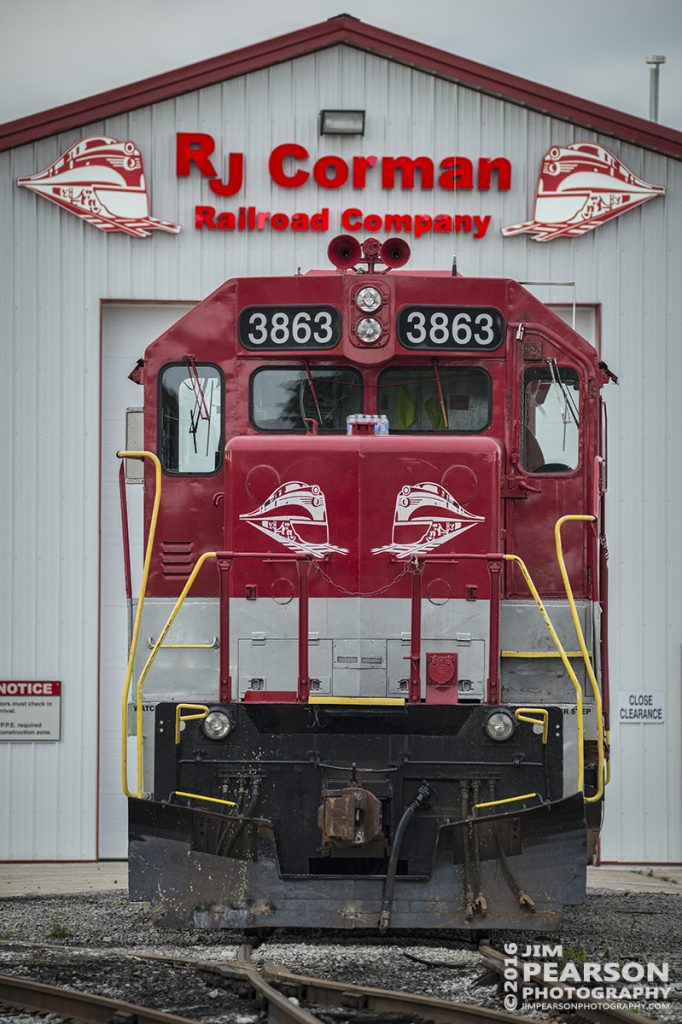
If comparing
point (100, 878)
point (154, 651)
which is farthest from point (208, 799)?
point (100, 878)

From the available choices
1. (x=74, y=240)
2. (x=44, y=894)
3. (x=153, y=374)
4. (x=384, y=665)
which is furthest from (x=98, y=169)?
(x=384, y=665)

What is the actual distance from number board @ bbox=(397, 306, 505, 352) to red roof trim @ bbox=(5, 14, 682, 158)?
23.0 feet

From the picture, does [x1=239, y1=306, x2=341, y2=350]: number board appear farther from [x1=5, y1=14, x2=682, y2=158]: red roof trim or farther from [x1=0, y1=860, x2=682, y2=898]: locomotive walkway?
[x1=5, y1=14, x2=682, y2=158]: red roof trim

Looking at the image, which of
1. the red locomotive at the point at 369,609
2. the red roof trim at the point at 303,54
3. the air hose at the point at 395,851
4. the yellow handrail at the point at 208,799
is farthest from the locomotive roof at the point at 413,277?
the red roof trim at the point at 303,54

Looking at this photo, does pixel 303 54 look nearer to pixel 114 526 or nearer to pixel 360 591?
pixel 114 526

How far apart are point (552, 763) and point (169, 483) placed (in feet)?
10.1

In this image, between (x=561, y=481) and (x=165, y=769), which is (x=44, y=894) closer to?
(x=165, y=769)

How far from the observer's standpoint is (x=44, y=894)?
470 inches

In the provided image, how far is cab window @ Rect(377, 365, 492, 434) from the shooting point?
9.09 meters

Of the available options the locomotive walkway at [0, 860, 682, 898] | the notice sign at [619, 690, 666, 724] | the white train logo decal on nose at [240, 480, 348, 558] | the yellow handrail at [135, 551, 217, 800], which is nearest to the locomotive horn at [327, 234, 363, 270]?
the white train logo decal on nose at [240, 480, 348, 558]

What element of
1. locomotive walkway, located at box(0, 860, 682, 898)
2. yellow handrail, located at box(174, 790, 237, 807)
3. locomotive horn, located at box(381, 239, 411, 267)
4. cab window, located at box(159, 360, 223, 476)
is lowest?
locomotive walkway, located at box(0, 860, 682, 898)

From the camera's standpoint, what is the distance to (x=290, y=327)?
9.12 m

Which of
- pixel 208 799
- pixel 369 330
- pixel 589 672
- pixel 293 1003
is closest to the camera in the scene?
pixel 293 1003

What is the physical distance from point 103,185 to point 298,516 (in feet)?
25.6
